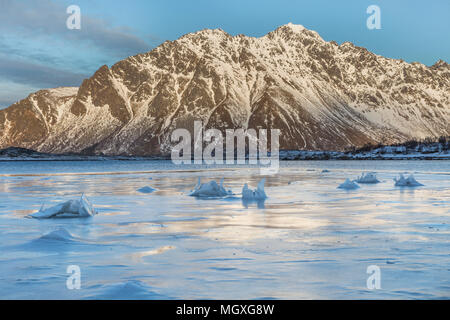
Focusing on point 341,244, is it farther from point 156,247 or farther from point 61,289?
point 61,289

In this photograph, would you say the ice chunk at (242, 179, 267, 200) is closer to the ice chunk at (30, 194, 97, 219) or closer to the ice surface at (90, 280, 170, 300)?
the ice chunk at (30, 194, 97, 219)

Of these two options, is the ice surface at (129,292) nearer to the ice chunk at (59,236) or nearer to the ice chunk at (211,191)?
the ice chunk at (59,236)
